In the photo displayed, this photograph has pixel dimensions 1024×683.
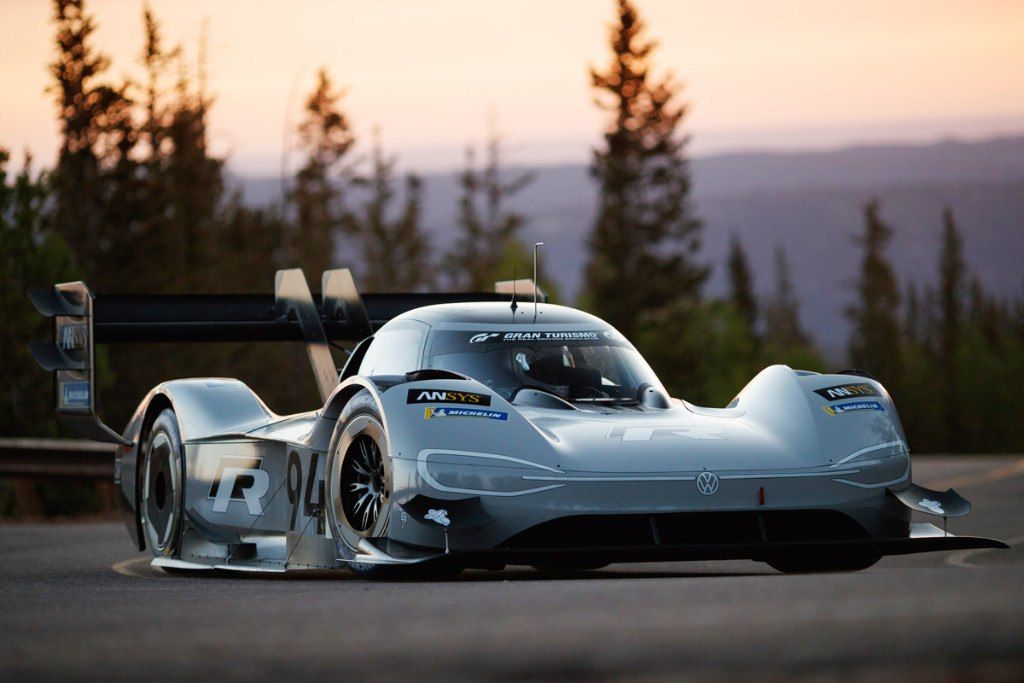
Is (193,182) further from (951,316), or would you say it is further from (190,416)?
(951,316)

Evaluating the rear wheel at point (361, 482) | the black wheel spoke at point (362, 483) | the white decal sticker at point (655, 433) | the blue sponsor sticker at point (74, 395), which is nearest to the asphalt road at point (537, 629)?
the rear wheel at point (361, 482)

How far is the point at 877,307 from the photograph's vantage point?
15938cm

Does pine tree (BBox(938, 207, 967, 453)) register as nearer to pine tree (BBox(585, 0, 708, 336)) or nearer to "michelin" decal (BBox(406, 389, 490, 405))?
A: pine tree (BBox(585, 0, 708, 336))

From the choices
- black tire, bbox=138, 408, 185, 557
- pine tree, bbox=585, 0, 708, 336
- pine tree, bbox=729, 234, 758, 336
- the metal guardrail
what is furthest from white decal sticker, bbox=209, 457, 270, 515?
pine tree, bbox=729, 234, 758, 336

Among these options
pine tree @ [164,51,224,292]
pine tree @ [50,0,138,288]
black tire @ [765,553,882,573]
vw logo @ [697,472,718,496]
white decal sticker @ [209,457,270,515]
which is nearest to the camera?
vw logo @ [697,472,718,496]

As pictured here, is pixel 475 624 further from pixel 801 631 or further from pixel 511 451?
pixel 511 451

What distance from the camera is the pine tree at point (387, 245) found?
132 m

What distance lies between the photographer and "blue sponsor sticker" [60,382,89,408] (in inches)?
474

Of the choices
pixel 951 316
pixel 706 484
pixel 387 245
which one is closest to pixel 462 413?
pixel 706 484

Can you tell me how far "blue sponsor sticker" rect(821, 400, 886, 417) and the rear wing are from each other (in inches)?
152

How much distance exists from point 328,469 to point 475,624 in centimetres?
359

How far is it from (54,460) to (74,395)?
8.20m

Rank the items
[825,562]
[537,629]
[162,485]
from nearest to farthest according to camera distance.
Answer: [537,629], [825,562], [162,485]

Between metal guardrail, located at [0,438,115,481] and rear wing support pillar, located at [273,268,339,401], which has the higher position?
rear wing support pillar, located at [273,268,339,401]
